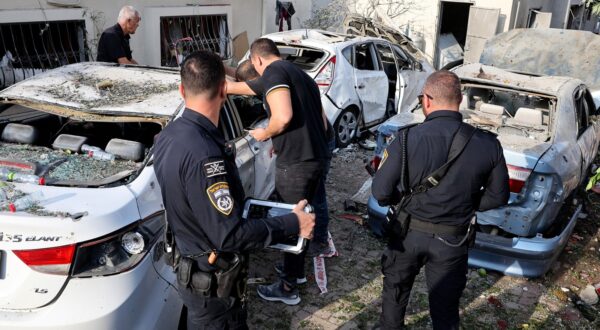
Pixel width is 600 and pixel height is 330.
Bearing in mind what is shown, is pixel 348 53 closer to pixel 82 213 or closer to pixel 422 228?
pixel 422 228

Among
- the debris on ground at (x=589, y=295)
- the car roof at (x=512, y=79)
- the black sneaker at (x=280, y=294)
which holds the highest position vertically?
the car roof at (x=512, y=79)

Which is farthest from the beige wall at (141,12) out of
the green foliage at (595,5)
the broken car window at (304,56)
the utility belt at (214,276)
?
the green foliage at (595,5)

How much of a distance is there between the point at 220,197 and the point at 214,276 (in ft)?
1.38

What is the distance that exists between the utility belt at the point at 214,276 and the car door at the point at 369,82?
18.1ft

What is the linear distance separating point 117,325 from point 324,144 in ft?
6.30

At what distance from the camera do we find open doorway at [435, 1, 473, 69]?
45.6ft

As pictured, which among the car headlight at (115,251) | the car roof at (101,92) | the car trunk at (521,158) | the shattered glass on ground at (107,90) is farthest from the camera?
the car trunk at (521,158)

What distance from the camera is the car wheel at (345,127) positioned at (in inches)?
289

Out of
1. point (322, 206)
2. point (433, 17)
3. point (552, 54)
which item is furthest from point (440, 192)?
point (433, 17)

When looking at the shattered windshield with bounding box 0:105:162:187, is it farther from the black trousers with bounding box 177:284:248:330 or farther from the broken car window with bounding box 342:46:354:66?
the broken car window with bounding box 342:46:354:66

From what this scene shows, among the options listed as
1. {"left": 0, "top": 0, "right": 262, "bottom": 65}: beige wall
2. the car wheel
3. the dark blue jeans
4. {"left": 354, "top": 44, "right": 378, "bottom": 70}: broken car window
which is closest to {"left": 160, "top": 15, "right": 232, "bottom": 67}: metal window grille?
{"left": 0, "top": 0, "right": 262, "bottom": 65}: beige wall

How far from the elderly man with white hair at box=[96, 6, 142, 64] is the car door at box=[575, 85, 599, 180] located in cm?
478

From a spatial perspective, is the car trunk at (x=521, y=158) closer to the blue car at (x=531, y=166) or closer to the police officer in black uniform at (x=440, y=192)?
the blue car at (x=531, y=166)

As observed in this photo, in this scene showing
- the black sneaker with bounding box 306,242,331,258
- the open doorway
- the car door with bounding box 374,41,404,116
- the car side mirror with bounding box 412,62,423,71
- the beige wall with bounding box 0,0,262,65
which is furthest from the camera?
the open doorway
